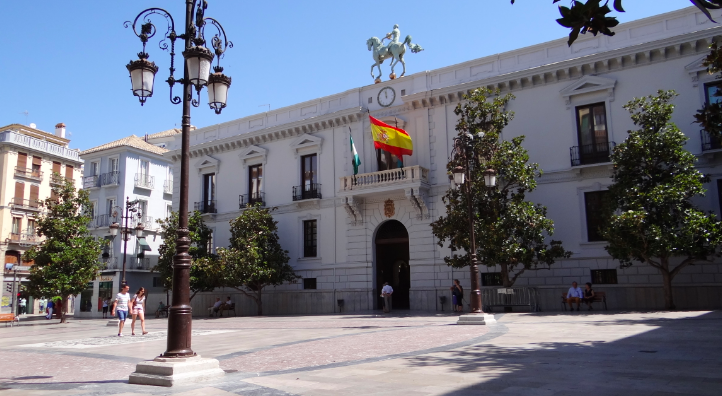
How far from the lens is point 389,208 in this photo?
27.5 metres

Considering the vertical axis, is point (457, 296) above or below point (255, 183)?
below

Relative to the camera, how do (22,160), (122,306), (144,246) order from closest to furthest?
(122,306) < (144,246) < (22,160)

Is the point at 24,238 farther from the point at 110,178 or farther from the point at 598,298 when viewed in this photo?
the point at 598,298

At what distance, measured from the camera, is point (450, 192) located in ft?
77.0

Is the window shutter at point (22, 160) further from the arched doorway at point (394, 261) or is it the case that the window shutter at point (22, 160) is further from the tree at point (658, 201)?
the tree at point (658, 201)

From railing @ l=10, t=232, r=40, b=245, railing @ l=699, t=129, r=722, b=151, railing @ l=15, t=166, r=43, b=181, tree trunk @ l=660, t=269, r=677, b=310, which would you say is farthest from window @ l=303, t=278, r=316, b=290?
railing @ l=15, t=166, r=43, b=181

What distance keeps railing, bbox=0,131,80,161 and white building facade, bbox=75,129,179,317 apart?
5875 mm

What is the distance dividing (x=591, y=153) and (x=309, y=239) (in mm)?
14916

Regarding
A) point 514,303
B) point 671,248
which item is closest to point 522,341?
point 671,248

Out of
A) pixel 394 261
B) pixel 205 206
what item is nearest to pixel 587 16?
pixel 394 261

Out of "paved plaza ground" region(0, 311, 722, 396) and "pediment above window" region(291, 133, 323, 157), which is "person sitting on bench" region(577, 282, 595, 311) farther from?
"pediment above window" region(291, 133, 323, 157)

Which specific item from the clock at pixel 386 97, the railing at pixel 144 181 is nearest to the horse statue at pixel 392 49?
the clock at pixel 386 97

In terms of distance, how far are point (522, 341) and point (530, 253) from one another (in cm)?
1023

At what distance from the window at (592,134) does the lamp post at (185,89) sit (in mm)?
17722
